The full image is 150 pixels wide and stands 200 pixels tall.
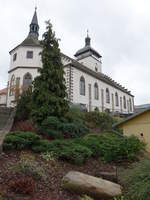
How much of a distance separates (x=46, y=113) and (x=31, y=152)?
183 inches

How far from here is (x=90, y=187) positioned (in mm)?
4762

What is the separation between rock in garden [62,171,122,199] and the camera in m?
4.74

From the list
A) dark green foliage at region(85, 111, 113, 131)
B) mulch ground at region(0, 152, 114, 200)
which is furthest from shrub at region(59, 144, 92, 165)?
dark green foliage at region(85, 111, 113, 131)

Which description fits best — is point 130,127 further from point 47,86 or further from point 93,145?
point 47,86

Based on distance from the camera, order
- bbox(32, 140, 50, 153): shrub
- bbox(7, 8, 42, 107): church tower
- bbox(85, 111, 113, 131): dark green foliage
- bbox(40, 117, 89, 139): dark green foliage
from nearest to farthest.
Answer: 1. bbox(32, 140, 50, 153): shrub
2. bbox(40, 117, 89, 139): dark green foliage
3. bbox(85, 111, 113, 131): dark green foliage
4. bbox(7, 8, 42, 107): church tower

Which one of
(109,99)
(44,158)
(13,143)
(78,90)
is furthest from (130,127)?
(109,99)

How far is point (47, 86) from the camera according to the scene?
1258 cm

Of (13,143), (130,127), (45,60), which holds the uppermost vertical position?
(45,60)

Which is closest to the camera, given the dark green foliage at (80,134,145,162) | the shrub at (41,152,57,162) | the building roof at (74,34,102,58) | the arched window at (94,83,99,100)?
the shrub at (41,152,57,162)

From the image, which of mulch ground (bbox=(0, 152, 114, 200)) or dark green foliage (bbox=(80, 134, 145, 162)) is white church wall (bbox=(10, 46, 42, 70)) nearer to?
dark green foliage (bbox=(80, 134, 145, 162))

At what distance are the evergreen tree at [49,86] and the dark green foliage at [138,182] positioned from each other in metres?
6.97

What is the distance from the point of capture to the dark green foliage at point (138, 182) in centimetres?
447

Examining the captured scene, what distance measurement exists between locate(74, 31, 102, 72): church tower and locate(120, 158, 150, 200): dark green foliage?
3047 cm

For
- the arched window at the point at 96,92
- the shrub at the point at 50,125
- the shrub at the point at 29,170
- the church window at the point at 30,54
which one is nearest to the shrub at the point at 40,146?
the shrub at the point at 29,170
